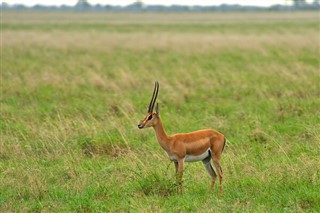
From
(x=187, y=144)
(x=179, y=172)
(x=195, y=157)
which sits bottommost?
(x=179, y=172)

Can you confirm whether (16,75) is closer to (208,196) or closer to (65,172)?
(65,172)

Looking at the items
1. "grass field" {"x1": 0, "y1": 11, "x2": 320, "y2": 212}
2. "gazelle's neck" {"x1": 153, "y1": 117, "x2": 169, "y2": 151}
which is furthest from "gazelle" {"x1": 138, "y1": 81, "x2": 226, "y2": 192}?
"grass field" {"x1": 0, "y1": 11, "x2": 320, "y2": 212}

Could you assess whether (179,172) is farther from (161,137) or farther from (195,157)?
(161,137)

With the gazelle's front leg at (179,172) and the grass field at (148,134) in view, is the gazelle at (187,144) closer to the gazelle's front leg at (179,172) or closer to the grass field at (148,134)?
the gazelle's front leg at (179,172)

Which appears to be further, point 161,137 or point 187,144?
point 161,137

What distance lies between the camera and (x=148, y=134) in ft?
33.8

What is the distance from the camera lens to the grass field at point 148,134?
22.8 feet

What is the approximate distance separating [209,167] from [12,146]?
11.0 feet

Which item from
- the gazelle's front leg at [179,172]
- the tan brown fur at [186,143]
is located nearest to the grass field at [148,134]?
the gazelle's front leg at [179,172]

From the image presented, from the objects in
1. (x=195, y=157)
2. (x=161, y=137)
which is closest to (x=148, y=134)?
(x=161, y=137)

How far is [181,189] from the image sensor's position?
7.08 meters

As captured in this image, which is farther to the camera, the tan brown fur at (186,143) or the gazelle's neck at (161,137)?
the gazelle's neck at (161,137)

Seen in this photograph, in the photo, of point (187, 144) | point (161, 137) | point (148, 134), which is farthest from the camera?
point (148, 134)

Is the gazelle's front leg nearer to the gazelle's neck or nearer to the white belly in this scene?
the white belly
